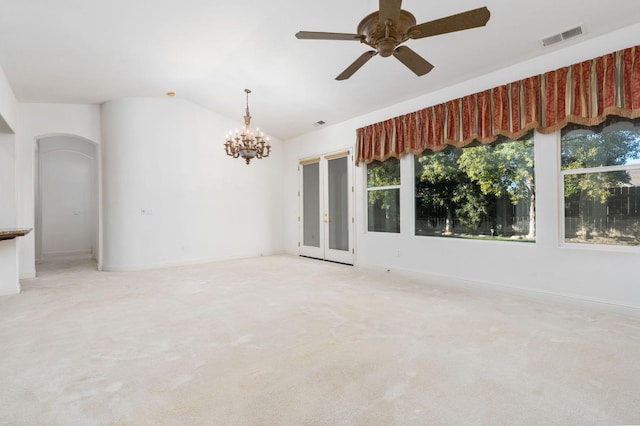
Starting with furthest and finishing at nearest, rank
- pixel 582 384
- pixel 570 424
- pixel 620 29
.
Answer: pixel 620 29 → pixel 582 384 → pixel 570 424

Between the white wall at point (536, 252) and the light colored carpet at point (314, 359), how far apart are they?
0.93 ft

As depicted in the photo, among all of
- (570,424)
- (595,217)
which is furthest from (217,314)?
(595,217)

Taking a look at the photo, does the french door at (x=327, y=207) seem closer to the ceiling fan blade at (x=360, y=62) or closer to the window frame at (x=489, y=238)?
the window frame at (x=489, y=238)

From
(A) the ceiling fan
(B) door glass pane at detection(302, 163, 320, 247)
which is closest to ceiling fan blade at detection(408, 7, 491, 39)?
(A) the ceiling fan

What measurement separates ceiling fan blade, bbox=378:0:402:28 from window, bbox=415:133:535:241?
2.95 meters

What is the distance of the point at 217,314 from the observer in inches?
140

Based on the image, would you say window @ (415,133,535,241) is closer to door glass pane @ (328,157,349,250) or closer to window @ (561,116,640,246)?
window @ (561,116,640,246)

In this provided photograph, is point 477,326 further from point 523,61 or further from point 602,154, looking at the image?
point 523,61

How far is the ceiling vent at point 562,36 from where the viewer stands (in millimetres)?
3474

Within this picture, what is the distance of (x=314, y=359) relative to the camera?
2486mm

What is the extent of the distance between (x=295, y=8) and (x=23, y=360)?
166 inches

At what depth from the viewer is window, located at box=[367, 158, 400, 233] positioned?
5805mm

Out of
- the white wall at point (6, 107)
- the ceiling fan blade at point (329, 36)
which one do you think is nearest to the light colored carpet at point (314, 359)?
the ceiling fan blade at point (329, 36)

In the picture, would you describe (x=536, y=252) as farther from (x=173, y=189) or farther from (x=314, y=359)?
(x=173, y=189)
